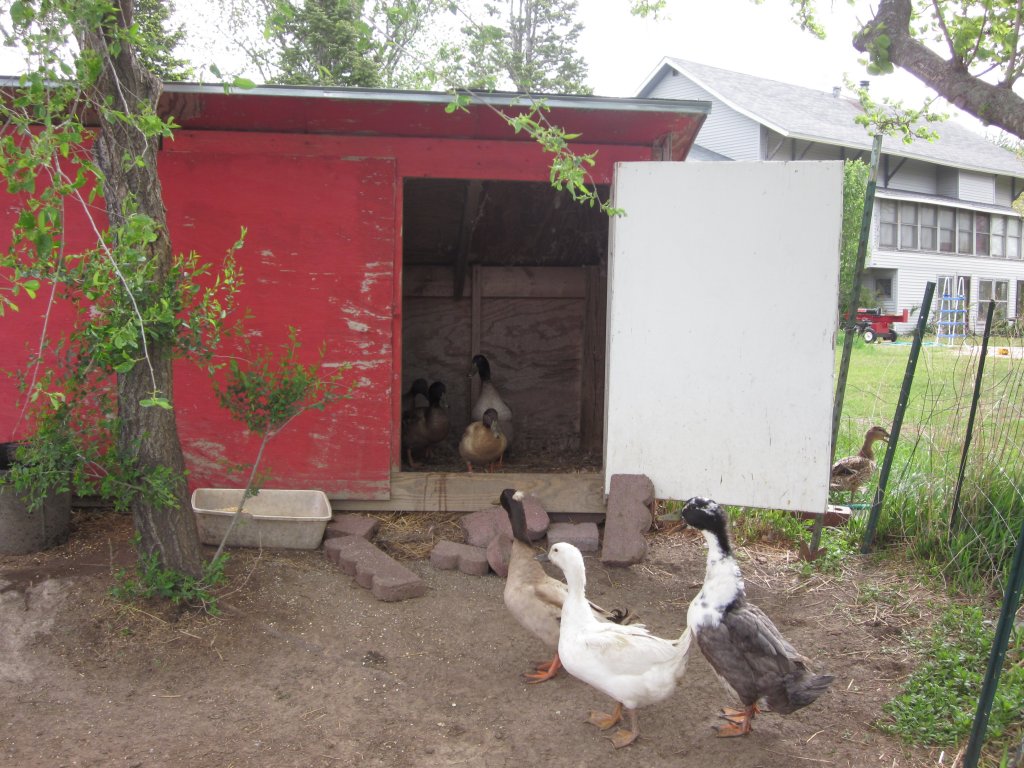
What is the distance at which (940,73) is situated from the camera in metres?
3.99

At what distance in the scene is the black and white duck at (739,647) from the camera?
3227mm

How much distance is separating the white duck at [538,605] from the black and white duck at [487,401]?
361 cm

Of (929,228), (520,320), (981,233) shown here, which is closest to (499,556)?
(520,320)

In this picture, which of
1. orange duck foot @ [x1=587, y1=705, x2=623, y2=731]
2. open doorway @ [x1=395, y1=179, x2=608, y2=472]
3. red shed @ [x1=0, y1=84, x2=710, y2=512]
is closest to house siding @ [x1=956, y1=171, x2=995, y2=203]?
open doorway @ [x1=395, y1=179, x2=608, y2=472]

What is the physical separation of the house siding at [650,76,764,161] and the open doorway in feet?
53.4

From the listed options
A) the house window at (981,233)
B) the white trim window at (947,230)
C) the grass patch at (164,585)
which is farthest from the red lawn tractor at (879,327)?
the grass patch at (164,585)

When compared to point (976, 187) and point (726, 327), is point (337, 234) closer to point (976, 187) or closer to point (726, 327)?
point (726, 327)

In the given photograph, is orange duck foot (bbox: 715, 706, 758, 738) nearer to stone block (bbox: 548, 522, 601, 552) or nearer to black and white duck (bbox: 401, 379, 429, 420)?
stone block (bbox: 548, 522, 601, 552)

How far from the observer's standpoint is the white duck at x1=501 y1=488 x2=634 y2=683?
381 cm

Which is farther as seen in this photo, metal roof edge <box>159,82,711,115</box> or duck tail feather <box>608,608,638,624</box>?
metal roof edge <box>159,82,711,115</box>

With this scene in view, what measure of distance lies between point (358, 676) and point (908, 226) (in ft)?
87.4

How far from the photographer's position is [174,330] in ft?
12.5

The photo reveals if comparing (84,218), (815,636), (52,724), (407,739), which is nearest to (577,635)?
(407,739)

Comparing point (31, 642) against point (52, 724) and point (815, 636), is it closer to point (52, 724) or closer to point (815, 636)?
point (52, 724)
